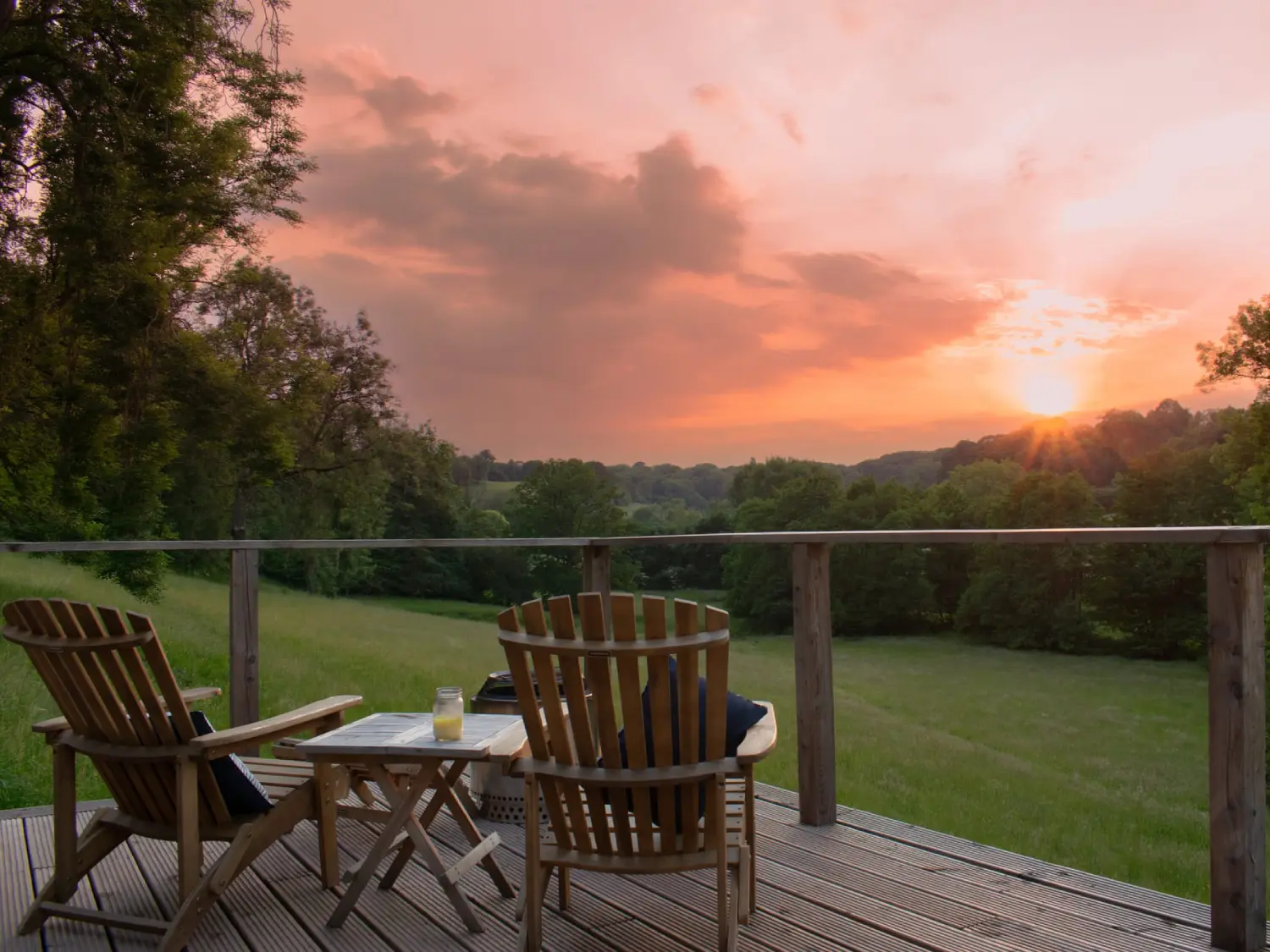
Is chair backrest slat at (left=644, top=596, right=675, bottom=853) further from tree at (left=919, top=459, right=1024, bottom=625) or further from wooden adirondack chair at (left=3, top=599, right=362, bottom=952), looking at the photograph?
tree at (left=919, top=459, right=1024, bottom=625)

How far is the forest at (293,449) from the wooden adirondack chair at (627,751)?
3.23 meters

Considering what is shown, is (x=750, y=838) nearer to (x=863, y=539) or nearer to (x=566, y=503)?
(x=863, y=539)

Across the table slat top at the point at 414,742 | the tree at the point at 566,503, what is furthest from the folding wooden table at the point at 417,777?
the tree at the point at 566,503

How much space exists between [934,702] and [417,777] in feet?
58.1

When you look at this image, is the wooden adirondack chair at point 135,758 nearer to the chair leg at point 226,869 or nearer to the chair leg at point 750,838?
the chair leg at point 226,869

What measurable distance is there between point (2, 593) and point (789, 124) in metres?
12.6

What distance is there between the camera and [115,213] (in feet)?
41.4

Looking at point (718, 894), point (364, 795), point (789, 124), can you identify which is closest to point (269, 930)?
point (364, 795)

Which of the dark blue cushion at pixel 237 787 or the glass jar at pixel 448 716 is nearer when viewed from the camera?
the dark blue cushion at pixel 237 787

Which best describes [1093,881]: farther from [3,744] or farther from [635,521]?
[635,521]

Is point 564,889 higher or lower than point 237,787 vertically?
lower

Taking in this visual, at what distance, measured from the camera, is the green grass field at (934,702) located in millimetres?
13289

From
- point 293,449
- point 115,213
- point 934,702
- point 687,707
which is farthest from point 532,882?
point 934,702

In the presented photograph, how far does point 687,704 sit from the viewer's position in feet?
8.16
